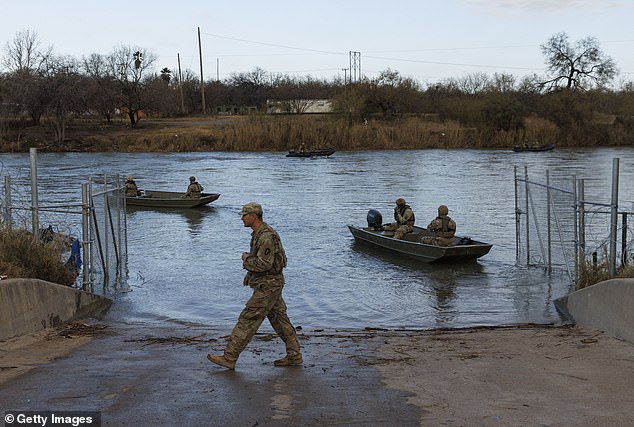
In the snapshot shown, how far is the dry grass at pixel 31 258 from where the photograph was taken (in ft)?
38.8

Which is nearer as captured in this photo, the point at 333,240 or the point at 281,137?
the point at 333,240

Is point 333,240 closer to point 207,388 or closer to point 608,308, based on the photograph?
point 608,308

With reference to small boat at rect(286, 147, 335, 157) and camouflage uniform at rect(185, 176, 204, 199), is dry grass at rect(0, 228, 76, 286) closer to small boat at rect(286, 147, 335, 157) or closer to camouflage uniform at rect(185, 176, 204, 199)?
camouflage uniform at rect(185, 176, 204, 199)

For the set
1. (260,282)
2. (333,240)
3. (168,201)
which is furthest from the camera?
(168,201)

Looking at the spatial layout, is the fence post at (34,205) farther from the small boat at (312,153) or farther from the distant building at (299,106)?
the distant building at (299,106)

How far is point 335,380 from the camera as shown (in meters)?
7.89

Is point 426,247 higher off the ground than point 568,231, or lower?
lower

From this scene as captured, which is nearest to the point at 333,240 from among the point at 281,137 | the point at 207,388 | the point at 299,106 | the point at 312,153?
the point at 207,388

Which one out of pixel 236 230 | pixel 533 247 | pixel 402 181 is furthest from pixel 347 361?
pixel 402 181

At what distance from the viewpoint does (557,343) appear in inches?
392

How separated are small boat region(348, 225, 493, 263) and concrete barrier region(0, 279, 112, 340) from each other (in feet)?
33.5

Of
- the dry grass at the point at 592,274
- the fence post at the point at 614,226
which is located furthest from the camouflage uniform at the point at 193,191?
the fence post at the point at 614,226

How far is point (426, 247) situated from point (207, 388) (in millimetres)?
13615

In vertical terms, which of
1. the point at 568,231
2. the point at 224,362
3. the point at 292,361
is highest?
the point at 568,231
